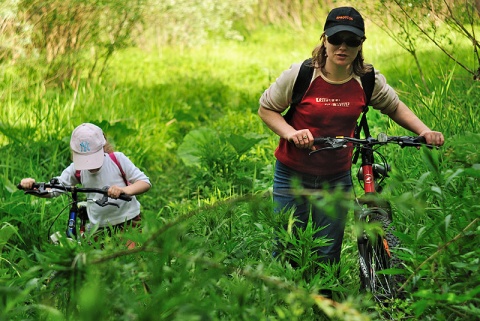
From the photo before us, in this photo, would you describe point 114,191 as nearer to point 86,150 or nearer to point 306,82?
point 86,150

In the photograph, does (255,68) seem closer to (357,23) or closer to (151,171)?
(151,171)

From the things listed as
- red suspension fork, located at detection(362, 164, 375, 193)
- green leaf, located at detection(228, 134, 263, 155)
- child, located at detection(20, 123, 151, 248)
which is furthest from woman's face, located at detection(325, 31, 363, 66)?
green leaf, located at detection(228, 134, 263, 155)

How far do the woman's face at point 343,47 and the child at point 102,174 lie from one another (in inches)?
60.8

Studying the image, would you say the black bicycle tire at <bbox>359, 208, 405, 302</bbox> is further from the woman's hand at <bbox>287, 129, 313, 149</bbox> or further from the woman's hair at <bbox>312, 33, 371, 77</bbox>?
the woman's hair at <bbox>312, 33, 371, 77</bbox>

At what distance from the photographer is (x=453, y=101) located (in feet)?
20.1

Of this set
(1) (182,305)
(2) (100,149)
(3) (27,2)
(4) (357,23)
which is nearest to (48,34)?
(3) (27,2)

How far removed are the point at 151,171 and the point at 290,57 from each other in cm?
797

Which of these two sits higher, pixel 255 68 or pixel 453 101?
pixel 453 101

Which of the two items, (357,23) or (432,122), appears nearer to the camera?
(357,23)

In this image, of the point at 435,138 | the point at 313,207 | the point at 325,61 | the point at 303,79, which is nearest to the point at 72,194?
the point at 313,207

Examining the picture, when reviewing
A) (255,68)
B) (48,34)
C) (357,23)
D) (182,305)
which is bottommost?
(255,68)

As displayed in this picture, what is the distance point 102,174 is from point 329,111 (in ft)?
5.34

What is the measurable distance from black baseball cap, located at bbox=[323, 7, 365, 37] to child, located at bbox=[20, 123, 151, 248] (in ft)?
5.28

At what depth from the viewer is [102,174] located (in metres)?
4.77
